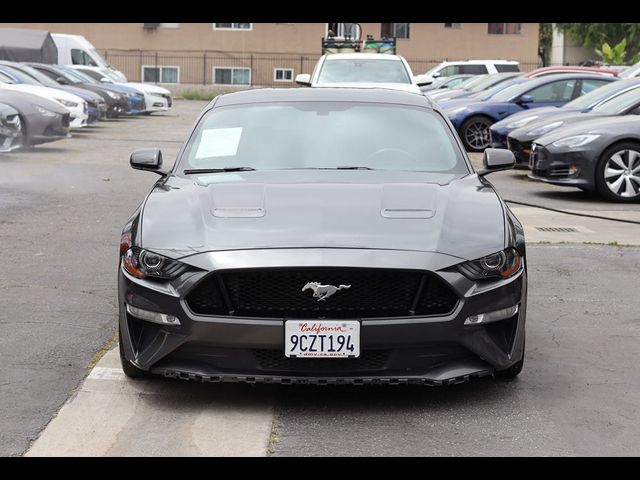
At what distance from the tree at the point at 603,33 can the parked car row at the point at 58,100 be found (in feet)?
116

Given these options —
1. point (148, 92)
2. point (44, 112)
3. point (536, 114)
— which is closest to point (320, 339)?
point (536, 114)

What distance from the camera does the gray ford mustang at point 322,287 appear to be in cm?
507

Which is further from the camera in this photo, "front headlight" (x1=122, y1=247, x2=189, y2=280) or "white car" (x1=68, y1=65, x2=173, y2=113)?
"white car" (x1=68, y1=65, x2=173, y2=113)

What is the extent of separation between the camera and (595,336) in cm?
679

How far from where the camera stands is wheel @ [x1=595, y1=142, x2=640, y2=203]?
44.7 feet

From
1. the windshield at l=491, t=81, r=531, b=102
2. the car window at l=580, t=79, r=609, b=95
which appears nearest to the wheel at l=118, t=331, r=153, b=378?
the windshield at l=491, t=81, r=531, b=102

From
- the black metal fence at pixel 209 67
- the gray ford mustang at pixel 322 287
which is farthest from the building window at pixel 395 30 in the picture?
the gray ford mustang at pixel 322 287

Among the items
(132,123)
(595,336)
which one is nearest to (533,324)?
(595,336)

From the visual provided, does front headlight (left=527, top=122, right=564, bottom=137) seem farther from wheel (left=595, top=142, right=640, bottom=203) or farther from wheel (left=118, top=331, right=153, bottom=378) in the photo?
wheel (left=118, top=331, right=153, bottom=378)

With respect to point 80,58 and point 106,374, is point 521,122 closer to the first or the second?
point 106,374

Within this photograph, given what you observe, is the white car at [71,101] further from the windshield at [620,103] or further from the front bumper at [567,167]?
the front bumper at [567,167]

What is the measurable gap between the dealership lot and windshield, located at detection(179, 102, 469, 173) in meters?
1.19

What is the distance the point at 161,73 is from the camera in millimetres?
55906
